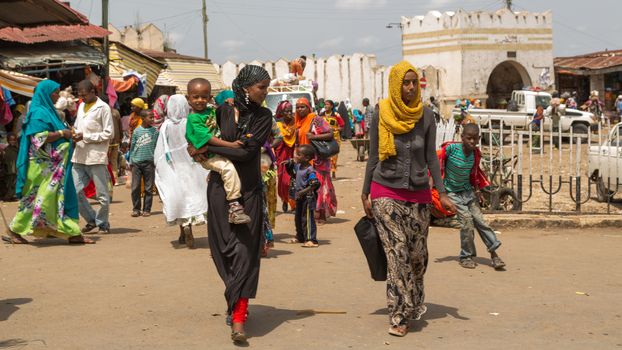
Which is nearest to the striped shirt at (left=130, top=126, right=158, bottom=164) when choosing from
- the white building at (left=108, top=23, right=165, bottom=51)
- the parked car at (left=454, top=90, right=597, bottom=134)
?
the parked car at (left=454, top=90, right=597, bottom=134)

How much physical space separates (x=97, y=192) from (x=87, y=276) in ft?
9.61

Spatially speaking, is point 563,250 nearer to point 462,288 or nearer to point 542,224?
point 542,224

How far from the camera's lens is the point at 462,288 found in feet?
24.6

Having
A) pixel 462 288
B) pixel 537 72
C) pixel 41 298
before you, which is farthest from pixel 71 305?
pixel 537 72

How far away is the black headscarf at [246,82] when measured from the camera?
19.8 feet

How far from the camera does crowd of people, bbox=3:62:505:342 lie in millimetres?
6016

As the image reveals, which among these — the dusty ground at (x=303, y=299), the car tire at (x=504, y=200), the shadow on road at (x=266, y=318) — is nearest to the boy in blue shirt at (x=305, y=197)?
the dusty ground at (x=303, y=299)

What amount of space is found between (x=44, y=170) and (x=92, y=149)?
1055mm

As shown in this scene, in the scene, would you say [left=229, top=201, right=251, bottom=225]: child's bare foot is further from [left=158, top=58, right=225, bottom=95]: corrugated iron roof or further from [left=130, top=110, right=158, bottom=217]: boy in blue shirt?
[left=158, top=58, right=225, bottom=95]: corrugated iron roof

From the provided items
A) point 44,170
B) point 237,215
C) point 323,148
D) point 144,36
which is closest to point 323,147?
point 323,148

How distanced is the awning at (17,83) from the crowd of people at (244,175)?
8.14 feet

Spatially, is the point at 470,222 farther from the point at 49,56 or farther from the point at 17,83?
the point at 49,56

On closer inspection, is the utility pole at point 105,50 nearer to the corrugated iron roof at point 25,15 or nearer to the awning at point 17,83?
the awning at point 17,83

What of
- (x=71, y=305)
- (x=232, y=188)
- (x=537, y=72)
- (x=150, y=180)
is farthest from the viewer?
(x=537, y=72)
